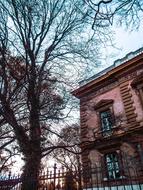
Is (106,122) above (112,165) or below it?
above

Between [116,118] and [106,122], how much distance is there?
2700mm

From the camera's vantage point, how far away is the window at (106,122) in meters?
17.9

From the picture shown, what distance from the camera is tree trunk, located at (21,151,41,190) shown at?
8.09 m

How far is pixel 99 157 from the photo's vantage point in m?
17.2

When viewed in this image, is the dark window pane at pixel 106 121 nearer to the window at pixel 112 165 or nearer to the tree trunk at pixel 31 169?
the window at pixel 112 165

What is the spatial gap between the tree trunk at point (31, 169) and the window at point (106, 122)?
9588 mm

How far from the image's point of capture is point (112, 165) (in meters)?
16.3

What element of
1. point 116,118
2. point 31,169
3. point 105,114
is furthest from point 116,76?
point 31,169

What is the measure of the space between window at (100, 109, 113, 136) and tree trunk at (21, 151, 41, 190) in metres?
9.59

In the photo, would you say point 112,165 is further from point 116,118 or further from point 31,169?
point 31,169

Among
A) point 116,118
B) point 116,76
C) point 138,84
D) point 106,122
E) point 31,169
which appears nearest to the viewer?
point 31,169

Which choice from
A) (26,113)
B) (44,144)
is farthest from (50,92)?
(44,144)

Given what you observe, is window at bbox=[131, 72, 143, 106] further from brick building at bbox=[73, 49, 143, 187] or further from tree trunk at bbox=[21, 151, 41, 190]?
tree trunk at bbox=[21, 151, 41, 190]

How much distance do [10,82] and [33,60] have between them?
5.59ft
